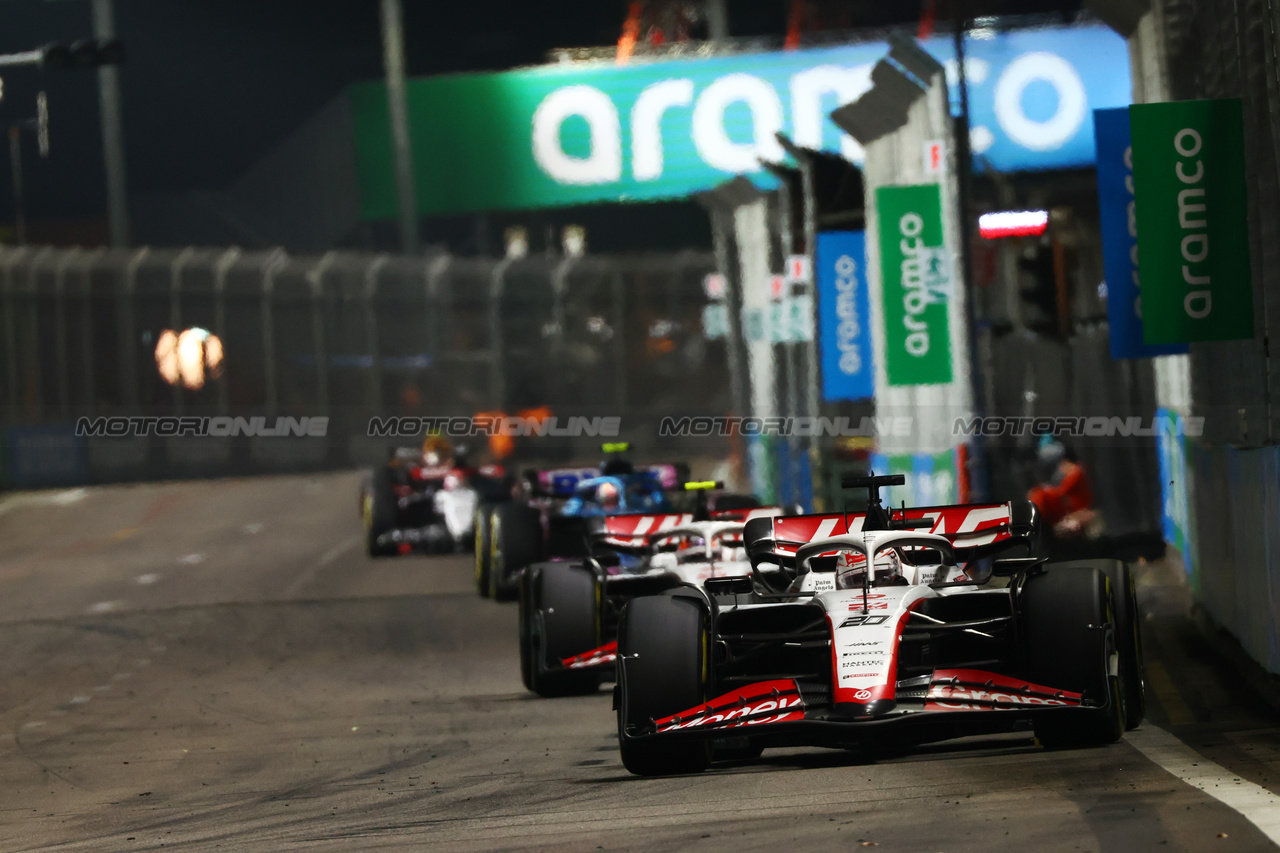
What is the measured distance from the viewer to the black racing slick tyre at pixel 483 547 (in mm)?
17438

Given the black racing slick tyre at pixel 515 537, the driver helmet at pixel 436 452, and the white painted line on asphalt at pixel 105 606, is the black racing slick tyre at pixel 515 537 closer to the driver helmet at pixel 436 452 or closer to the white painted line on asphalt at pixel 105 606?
the white painted line on asphalt at pixel 105 606

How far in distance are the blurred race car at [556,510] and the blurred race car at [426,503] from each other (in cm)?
329

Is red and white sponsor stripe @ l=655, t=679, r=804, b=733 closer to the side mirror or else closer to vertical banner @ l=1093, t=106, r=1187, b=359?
the side mirror

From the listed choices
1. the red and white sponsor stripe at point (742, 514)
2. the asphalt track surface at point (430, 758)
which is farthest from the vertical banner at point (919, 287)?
the red and white sponsor stripe at point (742, 514)

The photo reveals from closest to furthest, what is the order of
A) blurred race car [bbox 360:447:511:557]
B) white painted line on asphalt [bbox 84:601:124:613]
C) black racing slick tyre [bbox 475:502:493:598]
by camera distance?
black racing slick tyre [bbox 475:502:493:598] → white painted line on asphalt [bbox 84:601:124:613] → blurred race car [bbox 360:447:511:557]

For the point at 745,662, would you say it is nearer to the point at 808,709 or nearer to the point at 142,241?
the point at 808,709

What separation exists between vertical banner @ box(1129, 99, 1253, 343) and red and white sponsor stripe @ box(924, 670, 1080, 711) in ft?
12.9

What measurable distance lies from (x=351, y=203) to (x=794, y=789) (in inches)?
1899

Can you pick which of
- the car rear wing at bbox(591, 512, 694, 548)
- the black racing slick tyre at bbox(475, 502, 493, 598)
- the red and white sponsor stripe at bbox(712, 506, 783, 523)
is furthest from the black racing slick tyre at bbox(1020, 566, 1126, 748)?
the black racing slick tyre at bbox(475, 502, 493, 598)

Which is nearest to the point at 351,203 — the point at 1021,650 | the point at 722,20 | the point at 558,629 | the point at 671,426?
the point at 722,20

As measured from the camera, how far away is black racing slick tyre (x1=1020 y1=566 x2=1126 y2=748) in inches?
297

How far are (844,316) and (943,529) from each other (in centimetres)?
1201

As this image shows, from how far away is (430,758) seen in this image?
9.35 m

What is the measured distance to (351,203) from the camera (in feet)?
178
